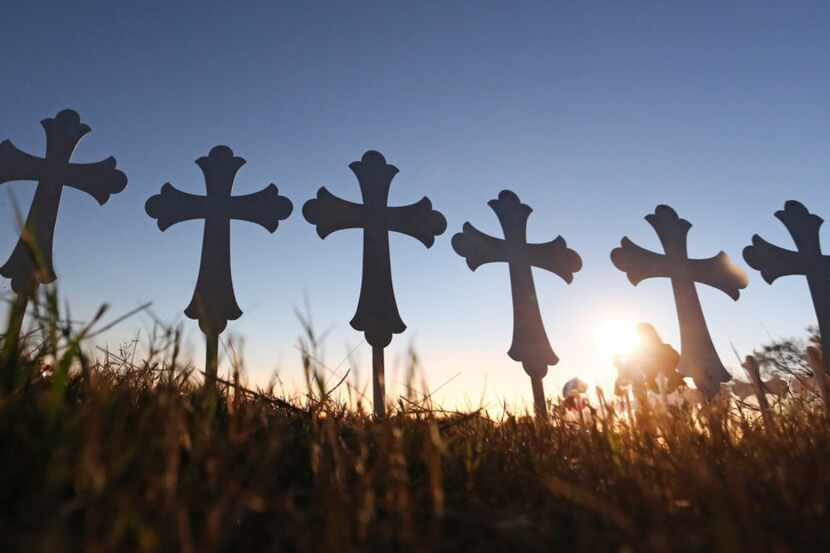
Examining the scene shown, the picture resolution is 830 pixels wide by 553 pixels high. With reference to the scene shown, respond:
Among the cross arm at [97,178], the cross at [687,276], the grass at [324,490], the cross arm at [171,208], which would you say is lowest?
the grass at [324,490]

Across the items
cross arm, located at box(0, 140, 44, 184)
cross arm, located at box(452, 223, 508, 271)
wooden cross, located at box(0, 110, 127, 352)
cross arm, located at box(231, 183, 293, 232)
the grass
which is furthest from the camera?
cross arm, located at box(452, 223, 508, 271)

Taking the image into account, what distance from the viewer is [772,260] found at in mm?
6797

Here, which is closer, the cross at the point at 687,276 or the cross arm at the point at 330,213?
the cross arm at the point at 330,213

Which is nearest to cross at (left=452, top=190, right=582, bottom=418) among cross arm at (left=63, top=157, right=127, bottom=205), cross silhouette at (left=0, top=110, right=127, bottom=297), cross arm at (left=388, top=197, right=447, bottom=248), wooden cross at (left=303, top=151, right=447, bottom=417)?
cross arm at (left=388, top=197, right=447, bottom=248)

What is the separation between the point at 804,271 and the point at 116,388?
7817 millimetres

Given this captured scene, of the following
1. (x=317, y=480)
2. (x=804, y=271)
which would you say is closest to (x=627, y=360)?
(x=317, y=480)

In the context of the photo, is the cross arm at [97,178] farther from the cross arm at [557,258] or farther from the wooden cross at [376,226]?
the cross arm at [557,258]

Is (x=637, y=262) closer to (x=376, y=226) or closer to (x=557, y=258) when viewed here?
(x=557, y=258)

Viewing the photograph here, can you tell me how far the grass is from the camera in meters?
0.97

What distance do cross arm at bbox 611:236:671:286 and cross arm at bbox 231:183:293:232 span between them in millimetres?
3748

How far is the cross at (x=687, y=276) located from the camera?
605cm

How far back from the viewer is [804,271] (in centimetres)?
688

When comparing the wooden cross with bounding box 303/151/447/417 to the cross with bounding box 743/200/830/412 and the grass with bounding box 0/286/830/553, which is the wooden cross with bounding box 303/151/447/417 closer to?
the grass with bounding box 0/286/830/553


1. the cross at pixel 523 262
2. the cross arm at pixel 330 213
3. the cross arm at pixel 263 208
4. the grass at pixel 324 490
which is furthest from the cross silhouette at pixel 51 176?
the grass at pixel 324 490
